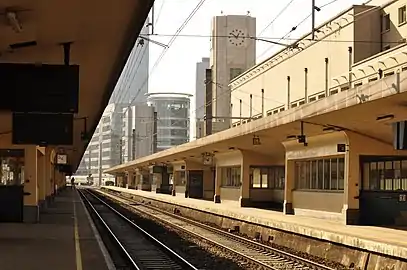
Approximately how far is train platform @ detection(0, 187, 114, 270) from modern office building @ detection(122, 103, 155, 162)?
149 ft

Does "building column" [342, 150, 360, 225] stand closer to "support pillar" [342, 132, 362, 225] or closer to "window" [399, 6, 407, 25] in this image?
"support pillar" [342, 132, 362, 225]

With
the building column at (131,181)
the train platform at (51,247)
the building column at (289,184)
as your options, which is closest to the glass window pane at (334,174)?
the building column at (289,184)

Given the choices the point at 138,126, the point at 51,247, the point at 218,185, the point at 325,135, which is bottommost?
the point at 51,247

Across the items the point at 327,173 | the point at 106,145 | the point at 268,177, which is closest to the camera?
the point at 327,173

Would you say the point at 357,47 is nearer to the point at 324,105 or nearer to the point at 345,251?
the point at 324,105

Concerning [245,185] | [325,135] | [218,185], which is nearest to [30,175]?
[325,135]

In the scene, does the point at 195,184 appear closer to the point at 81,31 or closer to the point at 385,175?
the point at 385,175

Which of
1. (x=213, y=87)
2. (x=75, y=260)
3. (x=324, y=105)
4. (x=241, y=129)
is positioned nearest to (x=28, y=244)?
(x=75, y=260)

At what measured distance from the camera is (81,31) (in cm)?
1030

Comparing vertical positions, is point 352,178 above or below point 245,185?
above

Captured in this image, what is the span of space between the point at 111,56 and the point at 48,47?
1.20 meters

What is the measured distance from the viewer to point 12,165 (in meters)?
21.6

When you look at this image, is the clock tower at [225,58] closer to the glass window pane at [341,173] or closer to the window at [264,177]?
the window at [264,177]

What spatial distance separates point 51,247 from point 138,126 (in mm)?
66404
